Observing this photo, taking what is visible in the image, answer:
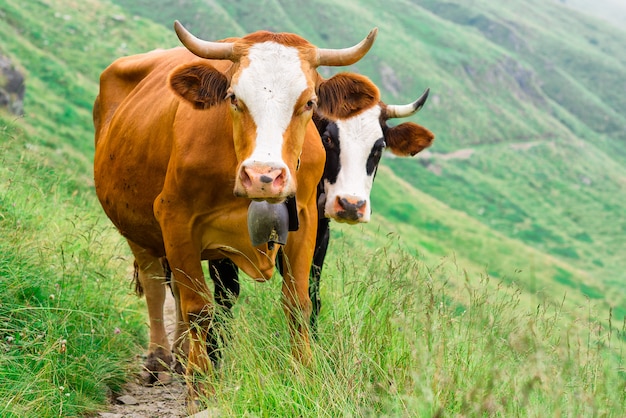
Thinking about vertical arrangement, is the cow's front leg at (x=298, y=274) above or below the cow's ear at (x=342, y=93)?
below

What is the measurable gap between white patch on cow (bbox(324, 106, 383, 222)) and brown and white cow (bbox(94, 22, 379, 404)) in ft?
2.94

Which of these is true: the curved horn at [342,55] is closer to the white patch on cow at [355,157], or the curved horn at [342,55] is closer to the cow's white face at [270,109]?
the cow's white face at [270,109]

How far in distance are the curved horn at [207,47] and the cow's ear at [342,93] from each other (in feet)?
2.51

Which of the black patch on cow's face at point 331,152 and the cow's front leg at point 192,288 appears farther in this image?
the black patch on cow's face at point 331,152

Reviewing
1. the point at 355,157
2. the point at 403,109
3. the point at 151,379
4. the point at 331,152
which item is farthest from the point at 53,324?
the point at 403,109

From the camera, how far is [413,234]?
120ft

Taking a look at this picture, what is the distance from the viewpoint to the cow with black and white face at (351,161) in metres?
6.10

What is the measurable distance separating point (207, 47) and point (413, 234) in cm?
3239

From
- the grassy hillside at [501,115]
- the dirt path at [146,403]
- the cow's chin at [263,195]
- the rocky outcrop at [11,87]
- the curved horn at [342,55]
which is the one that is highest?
the curved horn at [342,55]

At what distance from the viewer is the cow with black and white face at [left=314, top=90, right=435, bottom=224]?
240 inches

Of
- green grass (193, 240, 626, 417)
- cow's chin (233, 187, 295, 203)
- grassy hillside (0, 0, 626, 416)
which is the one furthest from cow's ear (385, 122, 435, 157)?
cow's chin (233, 187, 295, 203)

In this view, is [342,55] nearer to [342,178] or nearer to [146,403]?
[342,178]

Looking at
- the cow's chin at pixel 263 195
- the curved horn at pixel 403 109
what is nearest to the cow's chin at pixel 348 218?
the curved horn at pixel 403 109

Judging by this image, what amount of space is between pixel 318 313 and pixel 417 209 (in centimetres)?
3802
